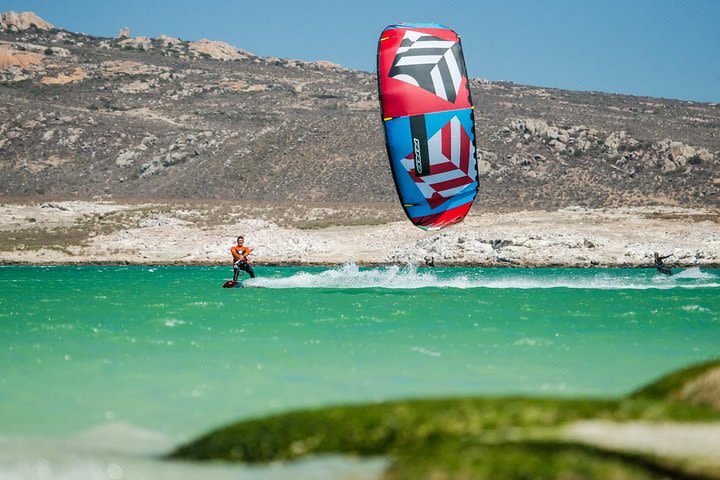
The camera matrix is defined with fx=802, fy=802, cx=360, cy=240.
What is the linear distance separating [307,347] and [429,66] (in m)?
6.07

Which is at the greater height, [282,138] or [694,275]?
[282,138]

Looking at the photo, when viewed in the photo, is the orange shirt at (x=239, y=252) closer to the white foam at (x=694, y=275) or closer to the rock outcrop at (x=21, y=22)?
the white foam at (x=694, y=275)

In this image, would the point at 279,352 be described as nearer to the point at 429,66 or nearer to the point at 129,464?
the point at 129,464

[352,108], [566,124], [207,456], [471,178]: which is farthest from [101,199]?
[207,456]

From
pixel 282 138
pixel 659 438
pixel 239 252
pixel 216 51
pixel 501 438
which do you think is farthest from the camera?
pixel 216 51

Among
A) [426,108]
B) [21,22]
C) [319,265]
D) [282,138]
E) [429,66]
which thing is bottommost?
[319,265]

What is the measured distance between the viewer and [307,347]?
1198 cm

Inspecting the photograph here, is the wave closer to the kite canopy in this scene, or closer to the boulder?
the kite canopy

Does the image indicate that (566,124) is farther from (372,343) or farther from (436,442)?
(436,442)

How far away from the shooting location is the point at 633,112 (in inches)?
3258

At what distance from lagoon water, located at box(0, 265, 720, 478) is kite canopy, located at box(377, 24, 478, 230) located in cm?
291

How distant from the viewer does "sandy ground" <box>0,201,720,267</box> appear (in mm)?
39625

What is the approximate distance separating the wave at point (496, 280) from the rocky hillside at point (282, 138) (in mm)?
22343

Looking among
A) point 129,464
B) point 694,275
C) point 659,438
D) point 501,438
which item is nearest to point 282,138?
point 694,275
